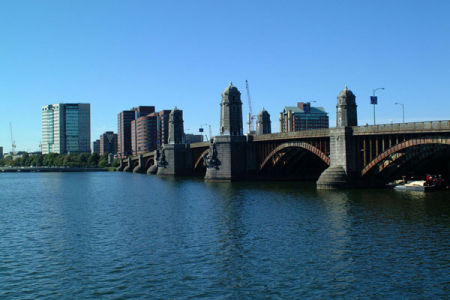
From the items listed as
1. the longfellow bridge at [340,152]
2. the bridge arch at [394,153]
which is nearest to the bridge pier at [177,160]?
the longfellow bridge at [340,152]

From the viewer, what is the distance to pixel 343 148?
78.2m

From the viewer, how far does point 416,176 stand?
281ft

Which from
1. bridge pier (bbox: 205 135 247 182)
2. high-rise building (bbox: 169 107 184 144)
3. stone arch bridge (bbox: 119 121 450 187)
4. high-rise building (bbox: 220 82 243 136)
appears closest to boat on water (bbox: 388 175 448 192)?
stone arch bridge (bbox: 119 121 450 187)

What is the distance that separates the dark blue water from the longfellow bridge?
11671mm

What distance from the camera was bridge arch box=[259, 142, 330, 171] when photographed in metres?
87.2

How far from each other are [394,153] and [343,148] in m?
9.25

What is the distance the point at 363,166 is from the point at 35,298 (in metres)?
61.2

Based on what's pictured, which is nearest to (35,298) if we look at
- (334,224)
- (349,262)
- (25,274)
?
(25,274)

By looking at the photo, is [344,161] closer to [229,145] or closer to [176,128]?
[229,145]

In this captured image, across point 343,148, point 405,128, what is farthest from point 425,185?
point 343,148

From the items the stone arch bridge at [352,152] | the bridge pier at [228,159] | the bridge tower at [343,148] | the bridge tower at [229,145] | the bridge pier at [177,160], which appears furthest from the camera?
the bridge pier at [177,160]

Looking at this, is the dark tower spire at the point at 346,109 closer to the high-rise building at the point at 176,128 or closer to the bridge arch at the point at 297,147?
the bridge arch at the point at 297,147

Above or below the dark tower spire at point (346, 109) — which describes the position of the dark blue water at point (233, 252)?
below

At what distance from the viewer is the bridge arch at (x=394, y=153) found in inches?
2495
